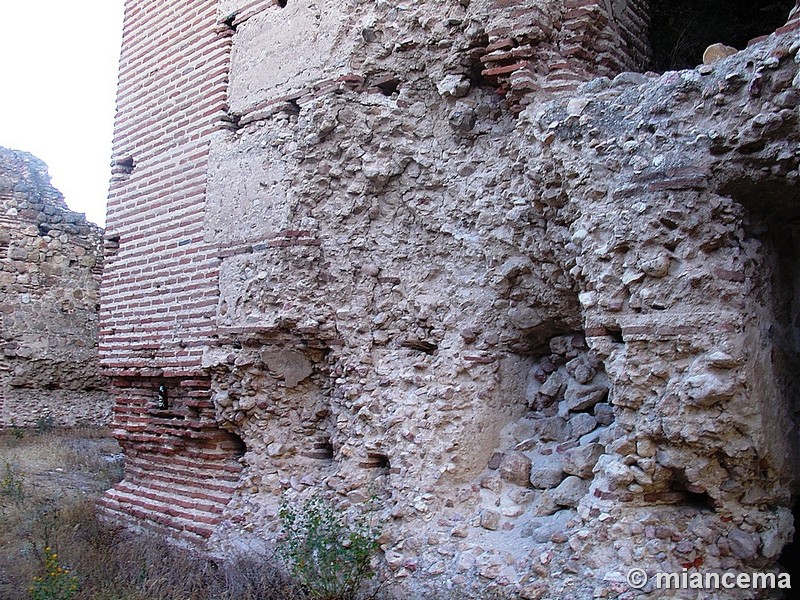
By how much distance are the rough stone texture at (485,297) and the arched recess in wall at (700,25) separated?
465mm

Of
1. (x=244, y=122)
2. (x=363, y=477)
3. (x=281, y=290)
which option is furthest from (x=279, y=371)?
(x=244, y=122)

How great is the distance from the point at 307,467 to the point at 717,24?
427 centimetres

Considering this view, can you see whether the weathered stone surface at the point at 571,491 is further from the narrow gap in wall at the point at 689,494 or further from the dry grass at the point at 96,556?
the dry grass at the point at 96,556

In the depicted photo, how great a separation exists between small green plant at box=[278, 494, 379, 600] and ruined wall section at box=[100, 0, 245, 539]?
3.61 ft

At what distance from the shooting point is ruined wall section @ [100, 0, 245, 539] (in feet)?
17.5

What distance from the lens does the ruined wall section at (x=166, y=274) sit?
5332 mm

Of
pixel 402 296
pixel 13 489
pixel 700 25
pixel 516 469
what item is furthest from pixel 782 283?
pixel 13 489

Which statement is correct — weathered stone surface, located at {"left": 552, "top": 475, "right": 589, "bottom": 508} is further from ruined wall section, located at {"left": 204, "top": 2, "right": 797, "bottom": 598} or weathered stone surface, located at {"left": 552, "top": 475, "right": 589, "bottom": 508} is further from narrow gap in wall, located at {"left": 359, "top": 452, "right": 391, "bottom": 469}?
narrow gap in wall, located at {"left": 359, "top": 452, "right": 391, "bottom": 469}

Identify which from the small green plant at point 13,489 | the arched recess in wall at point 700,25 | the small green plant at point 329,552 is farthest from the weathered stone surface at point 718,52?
the small green plant at point 13,489

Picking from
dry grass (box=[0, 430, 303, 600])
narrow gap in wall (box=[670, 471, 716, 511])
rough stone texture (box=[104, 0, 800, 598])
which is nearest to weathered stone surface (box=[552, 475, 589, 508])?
rough stone texture (box=[104, 0, 800, 598])

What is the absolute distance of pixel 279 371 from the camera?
16.2ft

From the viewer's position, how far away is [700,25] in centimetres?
524

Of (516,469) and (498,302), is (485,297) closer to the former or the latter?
(498,302)

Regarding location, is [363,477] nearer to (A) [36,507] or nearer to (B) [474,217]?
(B) [474,217]
